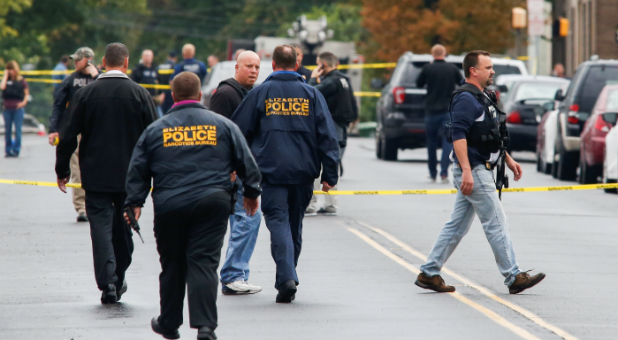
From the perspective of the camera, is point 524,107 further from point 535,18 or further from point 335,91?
point 335,91

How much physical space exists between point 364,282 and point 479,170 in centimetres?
127

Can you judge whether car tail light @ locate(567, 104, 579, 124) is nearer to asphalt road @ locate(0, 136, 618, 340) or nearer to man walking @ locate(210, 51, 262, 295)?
asphalt road @ locate(0, 136, 618, 340)

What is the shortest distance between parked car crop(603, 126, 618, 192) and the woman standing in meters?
12.4

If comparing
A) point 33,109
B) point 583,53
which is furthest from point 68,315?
point 33,109

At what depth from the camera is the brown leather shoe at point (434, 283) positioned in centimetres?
1101

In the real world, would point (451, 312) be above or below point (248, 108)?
below

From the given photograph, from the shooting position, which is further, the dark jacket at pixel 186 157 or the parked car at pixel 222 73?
the parked car at pixel 222 73

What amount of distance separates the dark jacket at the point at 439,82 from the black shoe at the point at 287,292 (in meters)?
12.6

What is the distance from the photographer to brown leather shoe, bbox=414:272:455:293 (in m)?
11.0

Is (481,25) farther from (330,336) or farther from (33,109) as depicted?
(330,336)

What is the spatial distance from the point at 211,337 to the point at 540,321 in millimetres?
2235

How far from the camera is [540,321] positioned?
967cm

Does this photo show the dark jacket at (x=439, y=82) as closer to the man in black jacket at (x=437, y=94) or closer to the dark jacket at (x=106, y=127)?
the man in black jacket at (x=437, y=94)

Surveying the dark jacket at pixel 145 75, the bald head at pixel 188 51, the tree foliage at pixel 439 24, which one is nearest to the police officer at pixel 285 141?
the bald head at pixel 188 51
